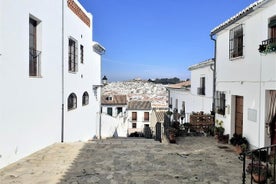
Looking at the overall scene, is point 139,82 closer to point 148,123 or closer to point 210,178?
point 148,123

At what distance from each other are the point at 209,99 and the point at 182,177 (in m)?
11.1

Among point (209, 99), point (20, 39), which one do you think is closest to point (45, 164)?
point (20, 39)

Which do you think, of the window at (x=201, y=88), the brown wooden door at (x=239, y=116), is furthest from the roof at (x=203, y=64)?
the brown wooden door at (x=239, y=116)

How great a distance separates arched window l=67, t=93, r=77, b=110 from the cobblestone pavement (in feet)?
8.95

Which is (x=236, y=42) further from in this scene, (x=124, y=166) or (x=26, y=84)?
(x=26, y=84)

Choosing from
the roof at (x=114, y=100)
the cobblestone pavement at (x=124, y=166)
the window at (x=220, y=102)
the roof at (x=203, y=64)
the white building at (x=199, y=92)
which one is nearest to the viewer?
the cobblestone pavement at (x=124, y=166)

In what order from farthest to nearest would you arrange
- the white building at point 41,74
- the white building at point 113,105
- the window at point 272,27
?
the white building at point 113,105 < the window at point 272,27 < the white building at point 41,74

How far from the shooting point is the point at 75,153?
27.5ft

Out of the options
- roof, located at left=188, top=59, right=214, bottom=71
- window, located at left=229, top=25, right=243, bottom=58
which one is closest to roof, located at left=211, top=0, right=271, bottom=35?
window, located at left=229, top=25, right=243, bottom=58

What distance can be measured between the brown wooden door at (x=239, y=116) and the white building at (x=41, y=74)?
7135 mm

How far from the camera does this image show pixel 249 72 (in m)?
9.31

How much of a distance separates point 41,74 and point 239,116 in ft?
25.4

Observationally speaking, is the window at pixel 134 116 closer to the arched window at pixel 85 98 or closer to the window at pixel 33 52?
the arched window at pixel 85 98

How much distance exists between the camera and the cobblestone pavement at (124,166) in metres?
5.94
